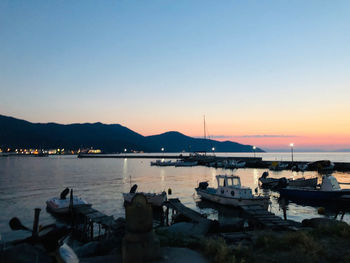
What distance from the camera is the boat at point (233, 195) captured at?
30.6 m

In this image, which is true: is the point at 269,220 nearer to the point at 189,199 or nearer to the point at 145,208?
the point at 145,208

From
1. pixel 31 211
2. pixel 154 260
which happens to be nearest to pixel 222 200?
pixel 31 211

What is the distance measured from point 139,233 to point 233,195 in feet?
82.5

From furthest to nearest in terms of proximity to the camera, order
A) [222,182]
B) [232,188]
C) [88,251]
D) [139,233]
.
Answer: [222,182] < [232,188] < [88,251] < [139,233]

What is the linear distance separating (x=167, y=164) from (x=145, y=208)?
127113 millimetres

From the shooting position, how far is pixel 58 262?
25.5 ft

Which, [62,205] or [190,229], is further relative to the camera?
[62,205]

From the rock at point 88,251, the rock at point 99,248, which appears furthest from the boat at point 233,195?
the rock at point 88,251

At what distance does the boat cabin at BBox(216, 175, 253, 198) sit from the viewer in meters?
31.7

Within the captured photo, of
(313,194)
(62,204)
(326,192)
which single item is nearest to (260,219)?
Answer: (326,192)

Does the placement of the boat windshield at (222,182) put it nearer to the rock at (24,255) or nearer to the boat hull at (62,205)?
the boat hull at (62,205)

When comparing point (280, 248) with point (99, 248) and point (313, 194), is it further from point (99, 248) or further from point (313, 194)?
point (313, 194)

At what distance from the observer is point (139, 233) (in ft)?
29.8

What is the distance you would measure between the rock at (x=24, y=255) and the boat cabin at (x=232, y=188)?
87.0 ft
